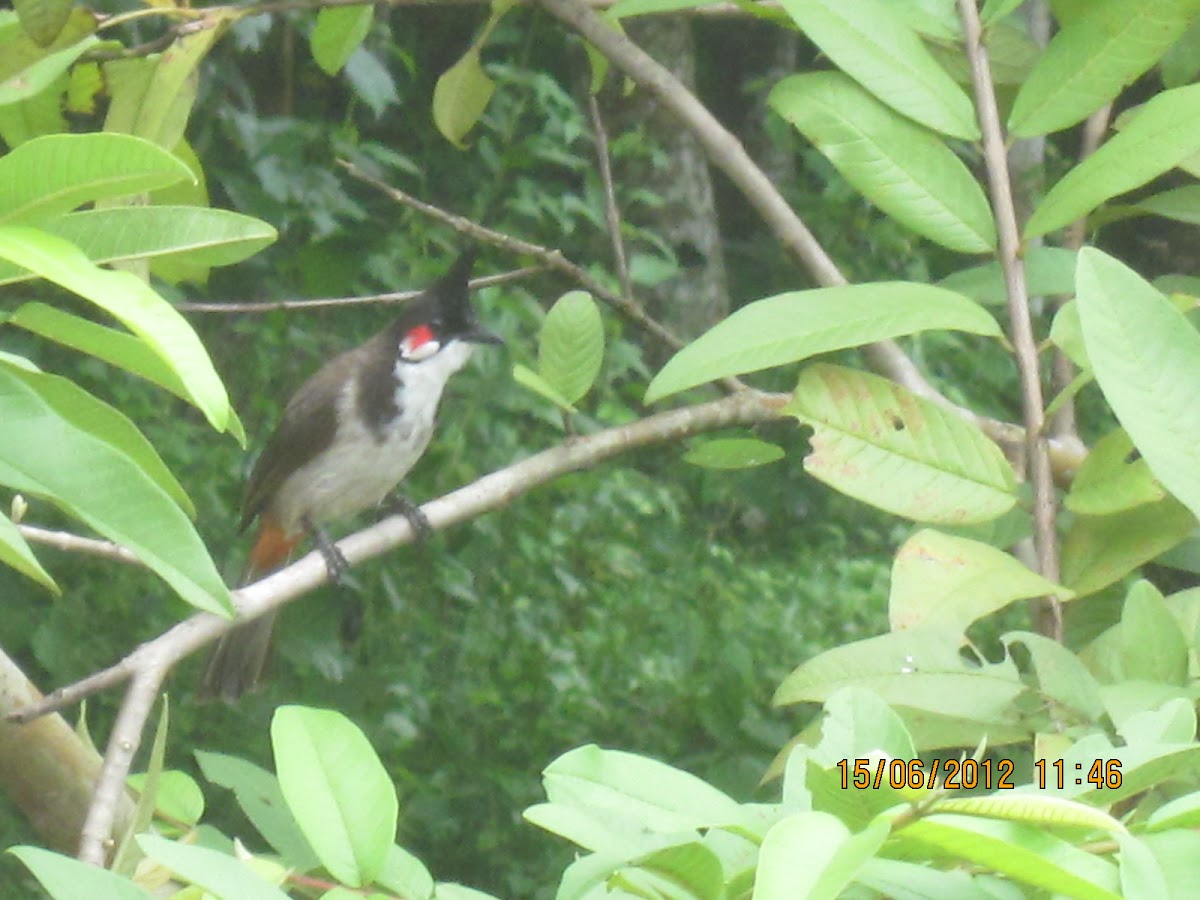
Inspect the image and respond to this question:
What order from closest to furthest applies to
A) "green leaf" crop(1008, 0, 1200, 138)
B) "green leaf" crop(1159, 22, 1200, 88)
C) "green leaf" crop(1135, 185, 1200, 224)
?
"green leaf" crop(1008, 0, 1200, 138) < "green leaf" crop(1135, 185, 1200, 224) < "green leaf" crop(1159, 22, 1200, 88)

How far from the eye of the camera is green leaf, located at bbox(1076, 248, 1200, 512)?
87 centimetres

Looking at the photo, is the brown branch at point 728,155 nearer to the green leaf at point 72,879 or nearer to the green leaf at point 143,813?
the green leaf at point 143,813

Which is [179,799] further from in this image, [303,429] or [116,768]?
[303,429]

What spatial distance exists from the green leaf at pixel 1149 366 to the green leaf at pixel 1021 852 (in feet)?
1.06

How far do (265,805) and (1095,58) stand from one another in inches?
32.8

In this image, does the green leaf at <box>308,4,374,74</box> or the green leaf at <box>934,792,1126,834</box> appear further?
the green leaf at <box>308,4,374,74</box>

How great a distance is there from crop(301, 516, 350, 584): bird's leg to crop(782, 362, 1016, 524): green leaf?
590mm

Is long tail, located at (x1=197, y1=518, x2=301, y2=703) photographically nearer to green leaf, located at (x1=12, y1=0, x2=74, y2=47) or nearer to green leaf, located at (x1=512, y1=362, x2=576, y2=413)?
green leaf, located at (x1=512, y1=362, x2=576, y2=413)

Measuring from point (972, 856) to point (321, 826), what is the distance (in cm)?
31

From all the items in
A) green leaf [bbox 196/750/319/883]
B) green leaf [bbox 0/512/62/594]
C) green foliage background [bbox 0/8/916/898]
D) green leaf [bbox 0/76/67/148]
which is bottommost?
green foliage background [bbox 0/8/916/898]

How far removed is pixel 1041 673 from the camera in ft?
3.25

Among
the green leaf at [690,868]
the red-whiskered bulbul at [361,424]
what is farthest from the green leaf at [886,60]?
the red-whiskered bulbul at [361,424]

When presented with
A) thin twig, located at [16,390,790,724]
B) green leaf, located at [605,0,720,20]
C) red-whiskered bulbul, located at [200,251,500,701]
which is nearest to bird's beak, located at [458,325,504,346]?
red-whiskered bulbul, located at [200,251,500,701]

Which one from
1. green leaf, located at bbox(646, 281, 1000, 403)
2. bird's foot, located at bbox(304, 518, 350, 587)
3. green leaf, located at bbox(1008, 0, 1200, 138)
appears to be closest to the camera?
green leaf, located at bbox(646, 281, 1000, 403)
